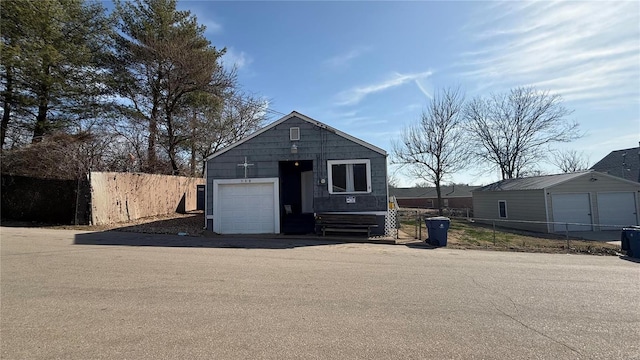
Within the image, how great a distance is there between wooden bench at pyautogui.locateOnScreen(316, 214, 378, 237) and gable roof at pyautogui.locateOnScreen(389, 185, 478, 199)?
4663 cm

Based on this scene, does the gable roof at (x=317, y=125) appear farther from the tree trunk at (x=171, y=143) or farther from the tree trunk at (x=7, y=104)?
the tree trunk at (x=7, y=104)

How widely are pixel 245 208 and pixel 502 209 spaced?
64.0 ft

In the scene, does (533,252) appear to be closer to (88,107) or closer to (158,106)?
(158,106)

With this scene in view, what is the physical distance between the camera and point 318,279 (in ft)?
22.1

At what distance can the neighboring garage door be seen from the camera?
49.1ft

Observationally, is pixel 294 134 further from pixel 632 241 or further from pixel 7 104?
pixel 7 104

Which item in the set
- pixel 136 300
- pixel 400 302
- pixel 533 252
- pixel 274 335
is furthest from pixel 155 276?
pixel 533 252

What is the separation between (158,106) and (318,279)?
68.6 ft

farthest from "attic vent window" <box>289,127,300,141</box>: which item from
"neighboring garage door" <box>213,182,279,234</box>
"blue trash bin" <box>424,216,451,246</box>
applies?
"blue trash bin" <box>424,216,451,246</box>

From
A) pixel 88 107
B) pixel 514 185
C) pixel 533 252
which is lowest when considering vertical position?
pixel 533 252

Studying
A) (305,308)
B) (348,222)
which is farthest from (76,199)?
(305,308)

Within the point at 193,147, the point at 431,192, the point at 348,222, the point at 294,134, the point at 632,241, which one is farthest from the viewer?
the point at 431,192

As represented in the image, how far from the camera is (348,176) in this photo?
1473 centimetres

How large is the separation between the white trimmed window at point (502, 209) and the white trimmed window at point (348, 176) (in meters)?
15.5
